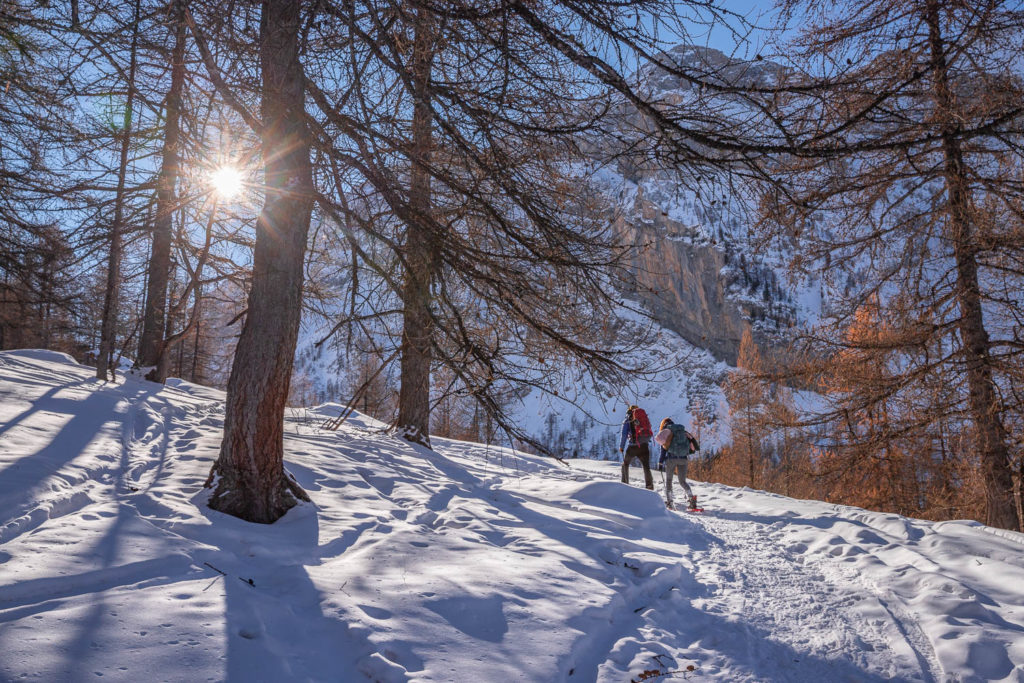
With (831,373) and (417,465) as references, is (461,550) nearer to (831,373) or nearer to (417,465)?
(417,465)

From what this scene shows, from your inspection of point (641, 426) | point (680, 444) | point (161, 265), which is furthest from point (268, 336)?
point (680, 444)

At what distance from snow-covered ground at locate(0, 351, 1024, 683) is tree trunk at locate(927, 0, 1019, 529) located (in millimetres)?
1337

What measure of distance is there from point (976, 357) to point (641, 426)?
14.9 feet

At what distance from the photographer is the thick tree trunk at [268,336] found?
4.00 metres

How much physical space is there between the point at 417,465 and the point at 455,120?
503 cm

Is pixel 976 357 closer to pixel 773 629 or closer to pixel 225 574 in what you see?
pixel 773 629

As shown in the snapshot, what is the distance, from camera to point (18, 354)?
10.6 m

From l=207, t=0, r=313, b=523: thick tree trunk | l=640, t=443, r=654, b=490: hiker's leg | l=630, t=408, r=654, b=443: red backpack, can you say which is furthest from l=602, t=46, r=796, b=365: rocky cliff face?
l=640, t=443, r=654, b=490: hiker's leg

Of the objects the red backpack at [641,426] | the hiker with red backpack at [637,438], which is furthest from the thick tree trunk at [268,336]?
the red backpack at [641,426]

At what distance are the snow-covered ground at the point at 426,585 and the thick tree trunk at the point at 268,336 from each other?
0.82 feet

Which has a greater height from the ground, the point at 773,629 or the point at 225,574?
the point at 225,574

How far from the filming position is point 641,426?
357 inches

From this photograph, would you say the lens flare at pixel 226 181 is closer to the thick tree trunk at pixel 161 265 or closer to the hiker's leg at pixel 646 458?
the thick tree trunk at pixel 161 265

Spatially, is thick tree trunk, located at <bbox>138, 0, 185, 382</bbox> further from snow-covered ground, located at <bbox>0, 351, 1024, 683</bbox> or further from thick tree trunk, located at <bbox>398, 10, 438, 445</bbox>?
snow-covered ground, located at <bbox>0, 351, 1024, 683</bbox>
